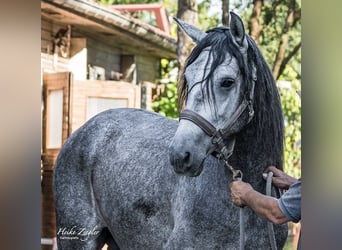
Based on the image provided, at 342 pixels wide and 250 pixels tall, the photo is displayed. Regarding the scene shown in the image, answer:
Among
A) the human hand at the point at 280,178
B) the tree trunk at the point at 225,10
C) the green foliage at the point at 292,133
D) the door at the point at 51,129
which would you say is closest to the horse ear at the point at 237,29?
the human hand at the point at 280,178

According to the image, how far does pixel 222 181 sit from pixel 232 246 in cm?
25

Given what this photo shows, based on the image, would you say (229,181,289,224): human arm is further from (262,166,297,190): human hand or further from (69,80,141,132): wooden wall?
(69,80,141,132): wooden wall

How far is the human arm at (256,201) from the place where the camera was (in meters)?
2.75

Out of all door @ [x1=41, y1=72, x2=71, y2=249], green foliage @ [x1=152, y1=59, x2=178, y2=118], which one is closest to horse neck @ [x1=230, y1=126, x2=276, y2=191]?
green foliage @ [x1=152, y1=59, x2=178, y2=118]

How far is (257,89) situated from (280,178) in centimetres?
34

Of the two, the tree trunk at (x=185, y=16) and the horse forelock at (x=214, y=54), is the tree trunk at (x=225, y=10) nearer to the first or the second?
the tree trunk at (x=185, y=16)

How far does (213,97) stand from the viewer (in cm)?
288

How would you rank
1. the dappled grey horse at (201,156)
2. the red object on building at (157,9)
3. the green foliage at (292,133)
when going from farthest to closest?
the red object on building at (157,9) < the green foliage at (292,133) < the dappled grey horse at (201,156)

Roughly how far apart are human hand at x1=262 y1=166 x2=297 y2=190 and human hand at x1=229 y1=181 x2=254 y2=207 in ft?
0.40

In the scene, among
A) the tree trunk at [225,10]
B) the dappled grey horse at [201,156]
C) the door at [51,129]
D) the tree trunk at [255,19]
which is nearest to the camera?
the dappled grey horse at [201,156]

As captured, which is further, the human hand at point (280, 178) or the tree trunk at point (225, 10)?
the tree trunk at point (225, 10)

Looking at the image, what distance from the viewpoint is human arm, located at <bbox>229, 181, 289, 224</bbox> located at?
2.75m

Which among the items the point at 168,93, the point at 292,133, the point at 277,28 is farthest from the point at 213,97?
the point at 277,28
